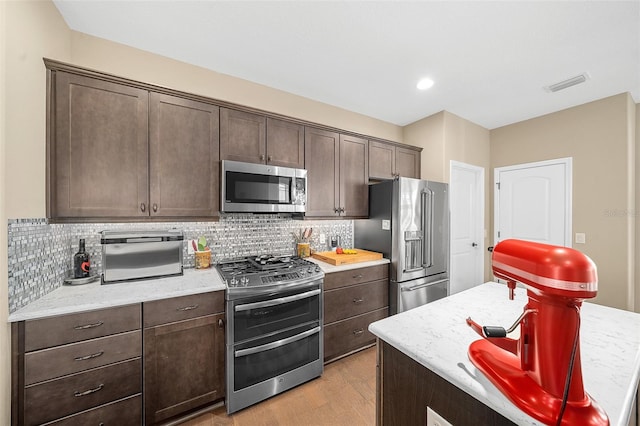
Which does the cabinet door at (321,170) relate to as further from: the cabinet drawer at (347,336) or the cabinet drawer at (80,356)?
the cabinet drawer at (80,356)

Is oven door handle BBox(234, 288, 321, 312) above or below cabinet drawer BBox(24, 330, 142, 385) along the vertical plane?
above

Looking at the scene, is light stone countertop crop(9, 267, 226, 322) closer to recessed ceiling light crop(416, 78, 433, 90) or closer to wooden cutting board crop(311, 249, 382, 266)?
wooden cutting board crop(311, 249, 382, 266)

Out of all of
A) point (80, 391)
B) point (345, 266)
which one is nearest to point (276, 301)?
point (345, 266)

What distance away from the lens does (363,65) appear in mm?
2242

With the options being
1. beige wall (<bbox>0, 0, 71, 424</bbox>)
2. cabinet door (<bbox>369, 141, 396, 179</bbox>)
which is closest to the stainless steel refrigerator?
cabinet door (<bbox>369, 141, 396, 179</bbox>)

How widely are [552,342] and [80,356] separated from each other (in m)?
2.10

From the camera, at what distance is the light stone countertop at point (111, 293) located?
1301 mm

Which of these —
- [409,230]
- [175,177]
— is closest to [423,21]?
[409,230]

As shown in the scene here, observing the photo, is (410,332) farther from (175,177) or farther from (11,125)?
(11,125)

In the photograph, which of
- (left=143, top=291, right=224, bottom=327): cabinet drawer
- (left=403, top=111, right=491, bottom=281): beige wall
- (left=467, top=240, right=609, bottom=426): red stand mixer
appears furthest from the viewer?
(left=403, top=111, right=491, bottom=281): beige wall

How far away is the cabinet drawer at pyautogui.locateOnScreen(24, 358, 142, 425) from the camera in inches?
50.1

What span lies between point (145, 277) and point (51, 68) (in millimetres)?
1472

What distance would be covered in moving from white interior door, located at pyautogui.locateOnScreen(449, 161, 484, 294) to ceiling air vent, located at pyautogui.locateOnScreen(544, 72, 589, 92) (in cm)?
113

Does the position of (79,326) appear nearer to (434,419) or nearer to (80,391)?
(80,391)
